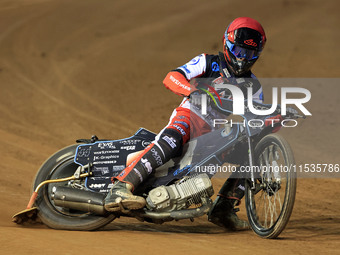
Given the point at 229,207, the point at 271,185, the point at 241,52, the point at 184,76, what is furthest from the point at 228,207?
the point at 241,52

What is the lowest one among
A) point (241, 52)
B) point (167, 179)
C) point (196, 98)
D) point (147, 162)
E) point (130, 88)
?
point (167, 179)

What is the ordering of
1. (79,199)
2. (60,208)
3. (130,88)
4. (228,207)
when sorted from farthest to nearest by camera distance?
(130,88) < (228,207) < (60,208) < (79,199)

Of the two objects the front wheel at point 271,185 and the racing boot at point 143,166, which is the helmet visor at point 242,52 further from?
the racing boot at point 143,166

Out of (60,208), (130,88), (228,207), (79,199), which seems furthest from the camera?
(130,88)

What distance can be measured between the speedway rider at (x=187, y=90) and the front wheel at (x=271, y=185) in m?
0.65

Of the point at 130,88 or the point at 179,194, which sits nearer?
the point at 179,194

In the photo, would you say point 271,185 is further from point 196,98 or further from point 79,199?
point 79,199

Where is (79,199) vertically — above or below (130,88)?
below

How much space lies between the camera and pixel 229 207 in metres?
6.94

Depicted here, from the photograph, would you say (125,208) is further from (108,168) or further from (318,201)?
(318,201)

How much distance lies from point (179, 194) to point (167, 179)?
0.27 metres

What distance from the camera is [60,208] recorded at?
6.57 metres

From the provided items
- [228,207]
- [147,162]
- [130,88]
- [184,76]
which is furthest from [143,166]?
[130,88]

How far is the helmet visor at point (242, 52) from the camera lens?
6.36 m
